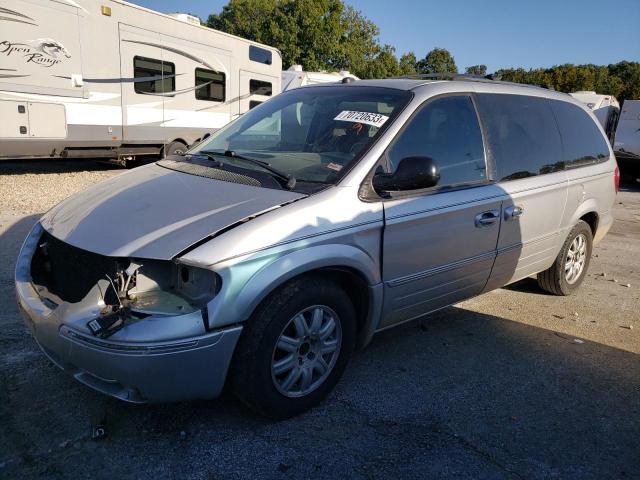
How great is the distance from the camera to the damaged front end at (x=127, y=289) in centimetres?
242

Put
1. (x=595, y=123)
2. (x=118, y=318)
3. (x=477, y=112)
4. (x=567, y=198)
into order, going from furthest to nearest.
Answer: (x=595, y=123), (x=567, y=198), (x=477, y=112), (x=118, y=318)

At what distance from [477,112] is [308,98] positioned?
124 cm

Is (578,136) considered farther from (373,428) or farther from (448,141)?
(373,428)

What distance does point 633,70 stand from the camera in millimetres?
55625

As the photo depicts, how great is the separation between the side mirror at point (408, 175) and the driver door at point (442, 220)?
0.24 ft

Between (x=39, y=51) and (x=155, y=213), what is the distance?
26.5 feet

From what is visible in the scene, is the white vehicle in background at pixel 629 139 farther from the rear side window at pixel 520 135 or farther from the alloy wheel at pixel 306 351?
the alloy wheel at pixel 306 351

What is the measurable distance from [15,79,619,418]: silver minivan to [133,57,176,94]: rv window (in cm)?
750

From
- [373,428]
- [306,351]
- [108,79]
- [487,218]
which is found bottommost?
[373,428]

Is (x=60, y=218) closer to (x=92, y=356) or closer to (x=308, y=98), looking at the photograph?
(x=92, y=356)

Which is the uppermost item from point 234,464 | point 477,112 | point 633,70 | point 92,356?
point 633,70

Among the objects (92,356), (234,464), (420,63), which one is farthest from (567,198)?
(420,63)

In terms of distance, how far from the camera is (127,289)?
251cm

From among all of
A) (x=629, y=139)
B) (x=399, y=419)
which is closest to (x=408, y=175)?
(x=399, y=419)
